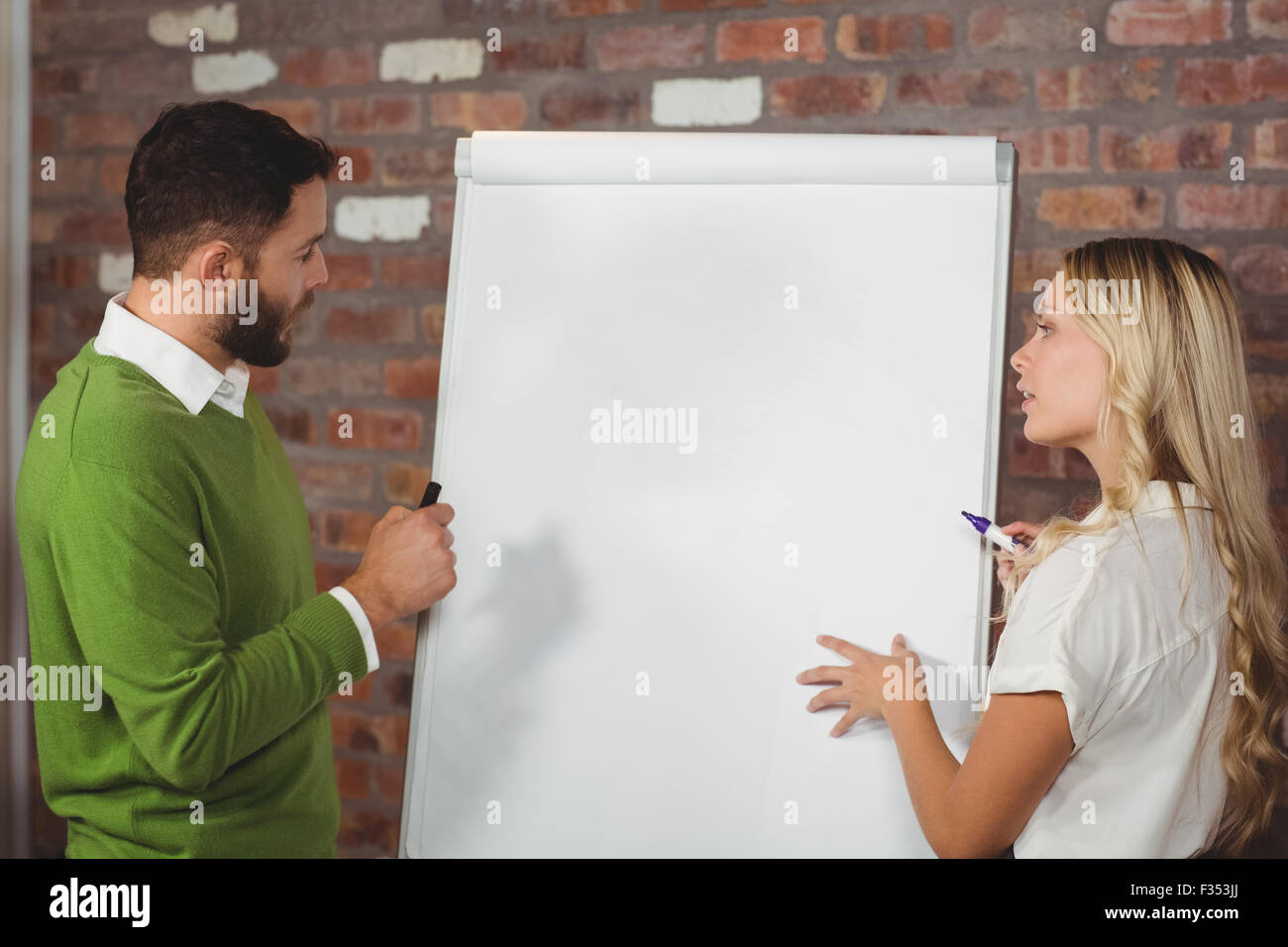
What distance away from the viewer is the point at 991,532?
3.19 ft

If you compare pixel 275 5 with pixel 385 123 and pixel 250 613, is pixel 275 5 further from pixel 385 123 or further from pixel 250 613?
pixel 250 613

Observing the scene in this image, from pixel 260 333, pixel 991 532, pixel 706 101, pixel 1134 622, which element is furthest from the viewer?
pixel 706 101

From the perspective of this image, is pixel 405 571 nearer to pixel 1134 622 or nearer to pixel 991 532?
pixel 991 532

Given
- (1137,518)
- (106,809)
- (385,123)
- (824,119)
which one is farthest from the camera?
(385,123)

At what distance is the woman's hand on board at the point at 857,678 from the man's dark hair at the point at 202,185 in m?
0.68

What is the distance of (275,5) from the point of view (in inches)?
64.2

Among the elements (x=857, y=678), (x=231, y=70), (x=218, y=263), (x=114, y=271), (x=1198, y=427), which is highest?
(x=231, y=70)

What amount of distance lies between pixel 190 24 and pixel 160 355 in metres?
0.89

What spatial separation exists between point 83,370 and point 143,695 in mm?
312

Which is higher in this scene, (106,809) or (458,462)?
(458,462)

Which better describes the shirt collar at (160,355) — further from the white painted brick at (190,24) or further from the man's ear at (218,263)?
the white painted brick at (190,24)

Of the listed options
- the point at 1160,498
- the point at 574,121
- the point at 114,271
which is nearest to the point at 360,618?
the point at 1160,498

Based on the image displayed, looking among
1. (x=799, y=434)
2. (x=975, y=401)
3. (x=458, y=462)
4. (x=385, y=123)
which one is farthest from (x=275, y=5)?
(x=975, y=401)

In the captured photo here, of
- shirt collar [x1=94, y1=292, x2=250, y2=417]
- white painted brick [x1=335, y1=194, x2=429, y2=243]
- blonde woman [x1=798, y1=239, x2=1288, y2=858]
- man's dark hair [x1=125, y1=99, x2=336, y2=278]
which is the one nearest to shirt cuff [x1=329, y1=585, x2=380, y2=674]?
shirt collar [x1=94, y1=292, x2=250, y2=417]
